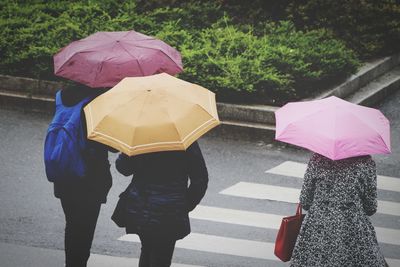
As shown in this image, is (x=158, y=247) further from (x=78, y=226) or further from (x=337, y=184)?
(x=337, y=184)

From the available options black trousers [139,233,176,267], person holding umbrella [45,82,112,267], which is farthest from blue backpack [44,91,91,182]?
black trousers [139,233,176,267]

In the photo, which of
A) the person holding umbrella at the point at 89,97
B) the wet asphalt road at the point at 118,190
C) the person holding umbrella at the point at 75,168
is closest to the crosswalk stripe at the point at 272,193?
the wet asphalt road at the point at 118,190

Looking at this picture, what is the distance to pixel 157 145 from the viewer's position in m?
4.90

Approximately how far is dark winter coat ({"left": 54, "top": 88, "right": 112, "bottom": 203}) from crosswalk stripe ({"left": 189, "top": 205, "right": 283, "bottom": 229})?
101 inches

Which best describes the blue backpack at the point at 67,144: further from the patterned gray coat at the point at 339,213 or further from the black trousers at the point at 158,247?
the patterned gray coat at the point at 339,213

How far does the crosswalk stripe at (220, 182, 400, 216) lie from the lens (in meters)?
8.60

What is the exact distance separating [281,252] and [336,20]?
9083mm

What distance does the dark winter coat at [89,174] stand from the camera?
219 inches

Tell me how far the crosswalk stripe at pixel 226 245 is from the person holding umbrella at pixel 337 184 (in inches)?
77.3

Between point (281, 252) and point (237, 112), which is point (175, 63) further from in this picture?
point (237, 112)

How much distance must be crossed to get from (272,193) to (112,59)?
352 centimetres

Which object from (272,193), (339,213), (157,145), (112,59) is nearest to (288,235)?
(339,213)

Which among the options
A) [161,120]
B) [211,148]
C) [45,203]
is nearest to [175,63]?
[161,120]

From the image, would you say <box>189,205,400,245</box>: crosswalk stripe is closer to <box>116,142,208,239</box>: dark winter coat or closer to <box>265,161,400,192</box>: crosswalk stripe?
<box>265,161,400,192</box>: crosswalk stripe
